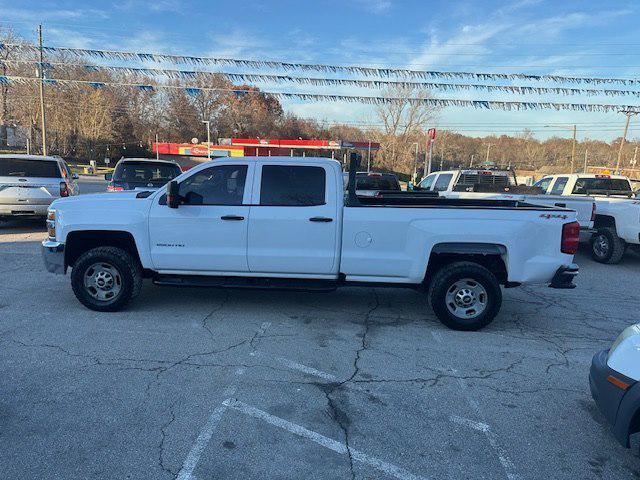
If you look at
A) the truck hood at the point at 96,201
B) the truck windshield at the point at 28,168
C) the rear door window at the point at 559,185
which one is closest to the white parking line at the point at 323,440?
the truck hood at the point at 96,201

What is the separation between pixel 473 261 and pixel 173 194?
3610 millimetres

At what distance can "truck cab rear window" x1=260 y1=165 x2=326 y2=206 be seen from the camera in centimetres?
522

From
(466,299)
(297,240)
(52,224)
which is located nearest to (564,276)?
(466,299)

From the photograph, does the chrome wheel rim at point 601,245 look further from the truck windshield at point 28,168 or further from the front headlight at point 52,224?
the truck windshield at point 28,168

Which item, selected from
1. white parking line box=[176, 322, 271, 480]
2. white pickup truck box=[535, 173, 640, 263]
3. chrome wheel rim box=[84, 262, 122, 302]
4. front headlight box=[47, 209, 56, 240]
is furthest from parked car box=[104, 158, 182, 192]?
white pickup truck box=[535, 173, 640, 263]

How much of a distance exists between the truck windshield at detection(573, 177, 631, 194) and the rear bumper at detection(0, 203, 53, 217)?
13807 millimetres

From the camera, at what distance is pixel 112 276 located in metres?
5.38

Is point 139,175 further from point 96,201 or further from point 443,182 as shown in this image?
point 443,182

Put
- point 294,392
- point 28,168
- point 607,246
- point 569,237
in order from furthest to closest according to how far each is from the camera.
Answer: point 28,168 < point 607,246 < point 569,237 < point 294,392

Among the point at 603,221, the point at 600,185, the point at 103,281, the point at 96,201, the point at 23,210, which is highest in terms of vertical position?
the point at 600,185

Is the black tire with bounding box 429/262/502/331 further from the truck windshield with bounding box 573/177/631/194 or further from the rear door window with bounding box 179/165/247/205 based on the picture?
the truck windshield with bounding box 573/177/631/194

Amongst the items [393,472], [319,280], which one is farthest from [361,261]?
[393,472]

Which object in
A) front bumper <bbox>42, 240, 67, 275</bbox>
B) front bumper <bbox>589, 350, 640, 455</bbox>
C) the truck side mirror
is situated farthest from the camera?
front bumper <bbox>42, 240, 67, 275</bbox>

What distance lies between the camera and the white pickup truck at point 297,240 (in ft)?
16.3
